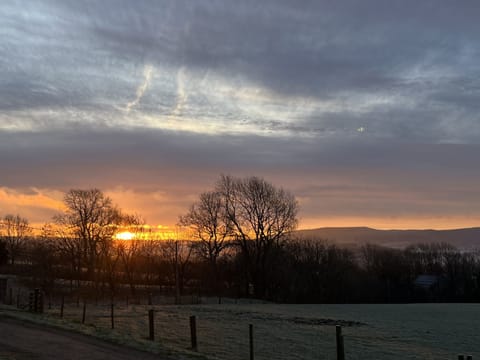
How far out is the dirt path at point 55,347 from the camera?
16031 millimetres

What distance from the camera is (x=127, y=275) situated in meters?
85.1

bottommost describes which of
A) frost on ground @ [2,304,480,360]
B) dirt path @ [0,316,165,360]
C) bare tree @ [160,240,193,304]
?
frost on ground @ [2,304,480,360]

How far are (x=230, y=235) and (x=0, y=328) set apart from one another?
64930mm

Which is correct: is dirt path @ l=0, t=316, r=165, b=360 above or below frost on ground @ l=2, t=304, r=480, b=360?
above

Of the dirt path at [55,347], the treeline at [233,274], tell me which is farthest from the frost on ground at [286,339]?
the treeline at [233,274]

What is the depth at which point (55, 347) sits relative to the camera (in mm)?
17812

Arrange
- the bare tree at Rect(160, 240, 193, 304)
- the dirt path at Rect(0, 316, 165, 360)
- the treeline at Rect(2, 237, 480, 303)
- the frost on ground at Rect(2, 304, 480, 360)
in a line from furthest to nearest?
1. the bare tree at Rect(160, 240, 193, 304)
2. the treeline at Rect(2, 237, 480, 303)
3. the frost on ground at Rect(2, 304, 480, 360)
4. the dirt path at Rect(0, 316, 165, 360)

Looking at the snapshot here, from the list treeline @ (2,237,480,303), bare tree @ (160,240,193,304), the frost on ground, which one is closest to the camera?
the frost on ground

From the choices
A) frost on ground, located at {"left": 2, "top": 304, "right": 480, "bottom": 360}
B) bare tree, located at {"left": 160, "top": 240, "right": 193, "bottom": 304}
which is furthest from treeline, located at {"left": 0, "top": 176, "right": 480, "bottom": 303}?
frost on ground, located at {"left": 2, "top": 304, "right": 480, "bottom": 360}

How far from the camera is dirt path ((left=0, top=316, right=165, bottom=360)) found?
16.0m

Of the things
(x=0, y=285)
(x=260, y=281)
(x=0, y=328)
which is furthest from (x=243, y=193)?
(x=0, y=328)

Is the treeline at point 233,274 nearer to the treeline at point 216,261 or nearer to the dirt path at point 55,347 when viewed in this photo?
the treeline at point 216,261

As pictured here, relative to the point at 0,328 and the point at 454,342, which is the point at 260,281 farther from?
the point at 0,328

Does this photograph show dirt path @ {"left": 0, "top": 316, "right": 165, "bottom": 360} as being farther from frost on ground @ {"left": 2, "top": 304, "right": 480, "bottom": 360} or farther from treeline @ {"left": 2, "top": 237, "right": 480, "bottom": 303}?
treeline @ {"left": 2, "top": 237, "right": 480, "bottom": 303}
